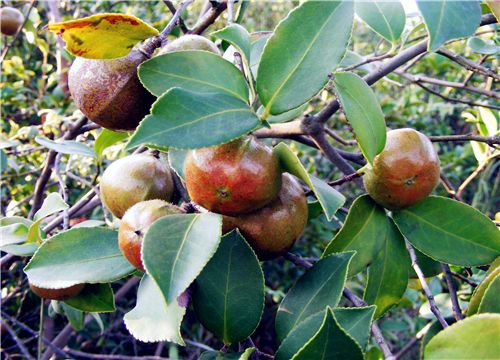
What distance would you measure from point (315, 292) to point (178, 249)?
0.21 meters

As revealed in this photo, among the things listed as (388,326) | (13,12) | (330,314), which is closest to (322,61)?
(330,314)

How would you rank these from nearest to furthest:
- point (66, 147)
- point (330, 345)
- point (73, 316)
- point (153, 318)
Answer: point (330, 345)
point (153, 318)
point (66, 147)
point (73, 316)

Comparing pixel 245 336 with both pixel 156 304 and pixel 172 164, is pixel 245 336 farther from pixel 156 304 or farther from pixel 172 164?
pixel 172 164

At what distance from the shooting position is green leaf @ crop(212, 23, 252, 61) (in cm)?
55

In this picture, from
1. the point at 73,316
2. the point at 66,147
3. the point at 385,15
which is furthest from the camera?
the point at 73,316

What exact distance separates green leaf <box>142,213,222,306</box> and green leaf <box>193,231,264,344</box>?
0.06 meters

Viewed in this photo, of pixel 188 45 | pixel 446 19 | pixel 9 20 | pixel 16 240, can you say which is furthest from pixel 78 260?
pixel 9 20

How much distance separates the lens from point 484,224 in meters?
0.67

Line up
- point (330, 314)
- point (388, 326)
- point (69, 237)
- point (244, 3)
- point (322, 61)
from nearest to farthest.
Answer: point (330, 314) < point (322, 61) < point (69, 237) < point (244, 3) < point (388, 326)

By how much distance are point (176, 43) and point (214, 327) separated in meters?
0.41

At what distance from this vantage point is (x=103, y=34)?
59cm

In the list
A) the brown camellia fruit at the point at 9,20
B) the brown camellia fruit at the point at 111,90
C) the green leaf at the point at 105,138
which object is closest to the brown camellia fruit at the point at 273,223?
the brown camellia fruit at the point at 111,90

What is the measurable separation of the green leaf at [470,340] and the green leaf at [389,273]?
0.19 metres

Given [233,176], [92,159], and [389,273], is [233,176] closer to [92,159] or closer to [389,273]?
[389,273]
